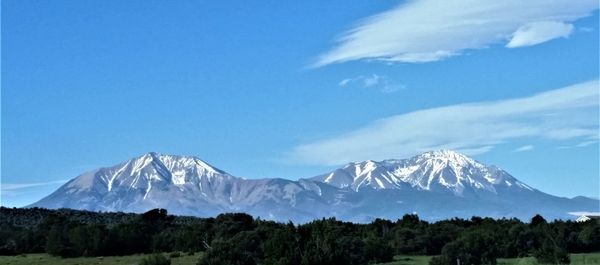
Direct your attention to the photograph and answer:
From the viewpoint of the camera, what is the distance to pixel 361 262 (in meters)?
59.2

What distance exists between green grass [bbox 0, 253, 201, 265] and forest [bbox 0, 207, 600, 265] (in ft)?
6.63

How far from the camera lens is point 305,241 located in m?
55.9

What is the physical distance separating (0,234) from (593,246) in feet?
176

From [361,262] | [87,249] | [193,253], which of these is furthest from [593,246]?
[87,249]

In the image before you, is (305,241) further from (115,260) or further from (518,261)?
(115,260)

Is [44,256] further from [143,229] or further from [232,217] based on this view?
[232,217]

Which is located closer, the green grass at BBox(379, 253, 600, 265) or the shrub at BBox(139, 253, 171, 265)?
the green grass at BBox(379, 253, 600, 265)

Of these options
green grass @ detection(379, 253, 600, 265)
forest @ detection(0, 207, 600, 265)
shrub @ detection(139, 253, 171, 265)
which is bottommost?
shrub @ detection(139, 253, 171, 265)

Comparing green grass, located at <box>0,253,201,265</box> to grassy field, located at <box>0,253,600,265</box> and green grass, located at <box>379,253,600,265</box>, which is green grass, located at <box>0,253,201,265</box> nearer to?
grassy field, located at <box>0,253,600,265</box>

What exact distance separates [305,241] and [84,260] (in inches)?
847

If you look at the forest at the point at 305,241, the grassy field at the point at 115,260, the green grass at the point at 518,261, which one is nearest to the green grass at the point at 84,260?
the grassy field at the point at 115,260

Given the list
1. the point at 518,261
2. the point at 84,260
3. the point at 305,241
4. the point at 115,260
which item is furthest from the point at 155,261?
the point at 518,261

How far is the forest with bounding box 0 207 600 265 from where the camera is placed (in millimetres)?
56000

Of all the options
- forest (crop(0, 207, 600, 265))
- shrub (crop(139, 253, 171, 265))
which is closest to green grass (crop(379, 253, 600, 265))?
forest (crop(0, 207, 600, 265))
